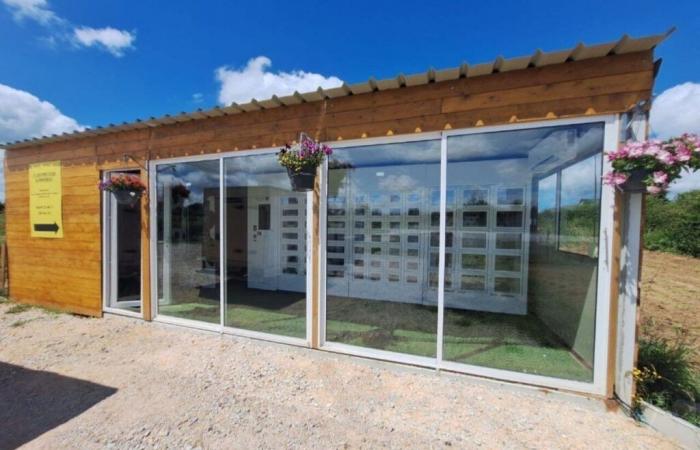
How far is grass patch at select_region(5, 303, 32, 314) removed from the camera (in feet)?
15.1

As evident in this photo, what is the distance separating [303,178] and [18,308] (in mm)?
5691

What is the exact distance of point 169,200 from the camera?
429cm

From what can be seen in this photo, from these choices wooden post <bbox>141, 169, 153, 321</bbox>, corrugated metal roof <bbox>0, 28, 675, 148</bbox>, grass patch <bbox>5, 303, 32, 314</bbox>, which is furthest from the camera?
grass patch <bbox>5, 303, 32, 314</bbox>

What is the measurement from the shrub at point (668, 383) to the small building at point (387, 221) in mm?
188

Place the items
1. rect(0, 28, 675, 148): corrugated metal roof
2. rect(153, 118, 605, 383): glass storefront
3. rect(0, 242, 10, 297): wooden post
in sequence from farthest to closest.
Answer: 1. rect(0, 242, 10, 297): wooden post
2. rect(153, 118, 605, 383): glass storefront
3. rect(0, 28, 675, 148): corrugated metal roof

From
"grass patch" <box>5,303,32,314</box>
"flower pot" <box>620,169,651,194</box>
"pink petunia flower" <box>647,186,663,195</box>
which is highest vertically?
"flower pot" <box>620,169,651,194</box>

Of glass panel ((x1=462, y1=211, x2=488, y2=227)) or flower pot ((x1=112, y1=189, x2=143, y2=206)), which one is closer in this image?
flower pot ((x1=112, y1=189, x2=143, y2=206))

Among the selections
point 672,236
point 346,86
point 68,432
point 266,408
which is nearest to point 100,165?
point 68,432

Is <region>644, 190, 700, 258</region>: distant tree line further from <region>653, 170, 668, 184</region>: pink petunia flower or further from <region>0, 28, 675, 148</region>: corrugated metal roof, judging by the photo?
<region>653, 170, 668, 184</region>: pink petunia flower

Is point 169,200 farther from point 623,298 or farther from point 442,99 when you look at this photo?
point 623,298

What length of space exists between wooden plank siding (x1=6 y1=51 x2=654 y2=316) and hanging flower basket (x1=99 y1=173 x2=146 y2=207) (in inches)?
10.3

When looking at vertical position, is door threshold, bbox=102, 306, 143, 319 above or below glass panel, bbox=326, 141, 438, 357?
below

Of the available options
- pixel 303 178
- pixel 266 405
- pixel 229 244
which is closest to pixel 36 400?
pixel 266 405

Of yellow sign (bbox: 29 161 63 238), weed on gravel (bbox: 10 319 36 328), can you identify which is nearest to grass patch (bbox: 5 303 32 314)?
weed on gravel (bbox: 10 319 36 328)
